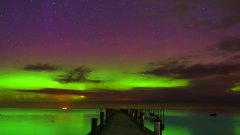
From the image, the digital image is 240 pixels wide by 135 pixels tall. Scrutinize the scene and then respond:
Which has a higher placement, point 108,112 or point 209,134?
point 108,112

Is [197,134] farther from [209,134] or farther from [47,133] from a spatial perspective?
[47,133]

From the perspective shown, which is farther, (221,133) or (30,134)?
(221,133)

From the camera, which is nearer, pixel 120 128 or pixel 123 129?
pixel 123 129

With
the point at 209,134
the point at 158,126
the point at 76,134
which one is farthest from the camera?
the point at 209,134

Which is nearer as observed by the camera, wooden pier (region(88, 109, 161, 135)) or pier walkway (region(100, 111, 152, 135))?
wooden pier (region(88, 109, 161, 135))

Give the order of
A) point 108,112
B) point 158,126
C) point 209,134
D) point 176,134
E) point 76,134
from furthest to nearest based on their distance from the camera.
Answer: point 209,134
point 76,134
point 176,134
point 108,112
point 158,126

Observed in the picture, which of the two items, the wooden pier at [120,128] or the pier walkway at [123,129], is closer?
the wooden pier at [120,128]

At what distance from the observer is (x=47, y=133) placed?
85.1 m

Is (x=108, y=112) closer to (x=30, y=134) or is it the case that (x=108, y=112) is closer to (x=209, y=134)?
(x=30, y=134)

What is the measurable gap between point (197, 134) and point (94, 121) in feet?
226

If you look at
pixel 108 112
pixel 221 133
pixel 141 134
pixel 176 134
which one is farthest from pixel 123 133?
pixel 221 133

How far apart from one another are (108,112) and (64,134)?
135 feet

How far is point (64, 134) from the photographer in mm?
81688

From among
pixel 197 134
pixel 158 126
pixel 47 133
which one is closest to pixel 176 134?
pixel 197 134
